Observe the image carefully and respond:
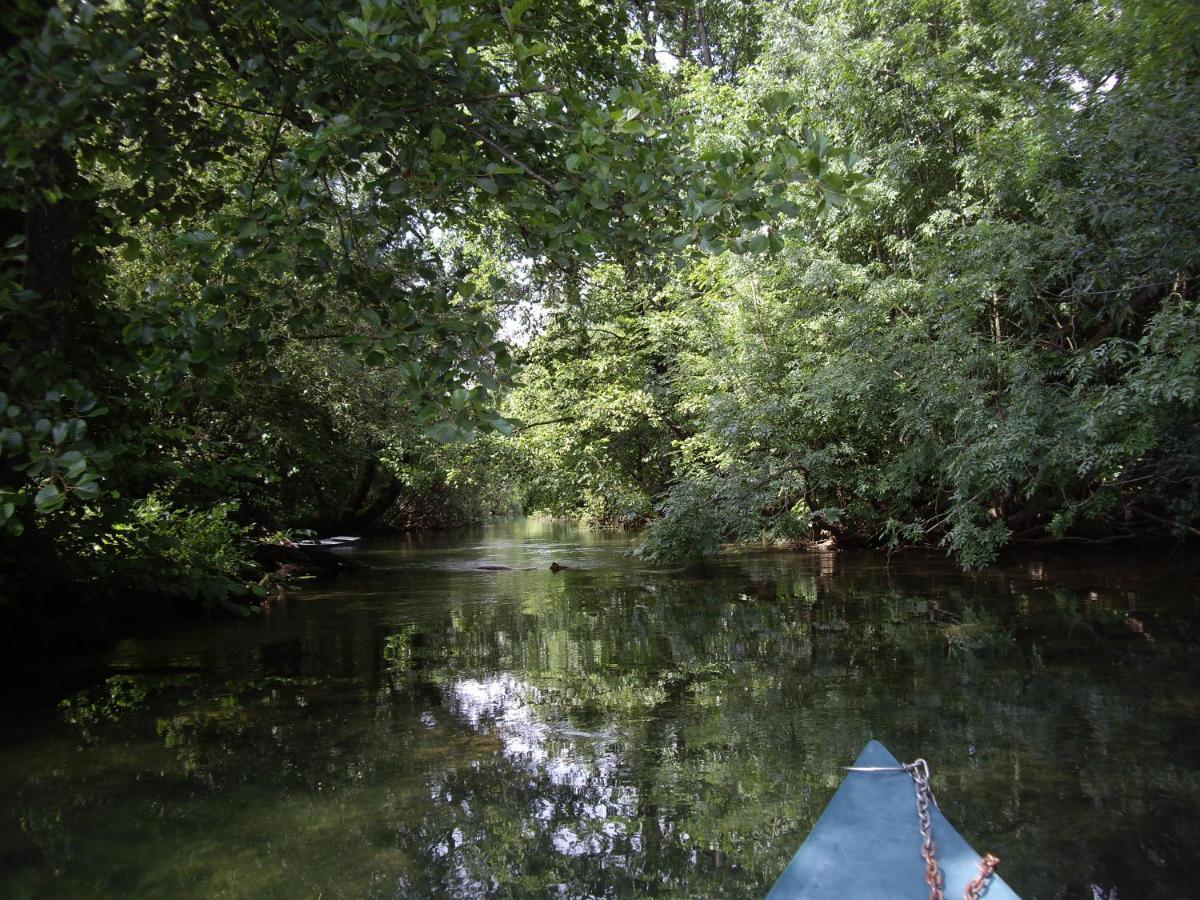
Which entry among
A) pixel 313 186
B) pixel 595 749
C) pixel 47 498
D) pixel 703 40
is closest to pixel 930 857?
pixel 595 749

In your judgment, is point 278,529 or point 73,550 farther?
point 278,529

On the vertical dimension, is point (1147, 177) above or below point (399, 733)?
above

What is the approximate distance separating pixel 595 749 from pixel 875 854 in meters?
2.65

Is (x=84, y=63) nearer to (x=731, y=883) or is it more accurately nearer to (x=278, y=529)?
(x=731, y=883)

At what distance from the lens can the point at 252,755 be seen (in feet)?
15.3

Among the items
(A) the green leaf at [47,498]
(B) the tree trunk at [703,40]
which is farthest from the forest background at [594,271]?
(B) the tree trunk at [703,40]

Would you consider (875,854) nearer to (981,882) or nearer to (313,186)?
(981,882)

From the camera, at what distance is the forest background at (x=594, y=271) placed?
333cm

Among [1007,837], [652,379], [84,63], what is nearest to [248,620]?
[84,63]

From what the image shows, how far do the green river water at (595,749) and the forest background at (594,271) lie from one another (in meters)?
1.51

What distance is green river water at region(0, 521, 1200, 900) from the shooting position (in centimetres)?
330

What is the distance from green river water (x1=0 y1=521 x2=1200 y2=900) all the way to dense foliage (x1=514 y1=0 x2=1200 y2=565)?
2250mm

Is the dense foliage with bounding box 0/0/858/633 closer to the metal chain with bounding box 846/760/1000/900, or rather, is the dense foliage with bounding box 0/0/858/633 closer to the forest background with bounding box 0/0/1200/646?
the forest background with bounding box 0/0/1200/646

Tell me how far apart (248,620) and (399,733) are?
5495mm
